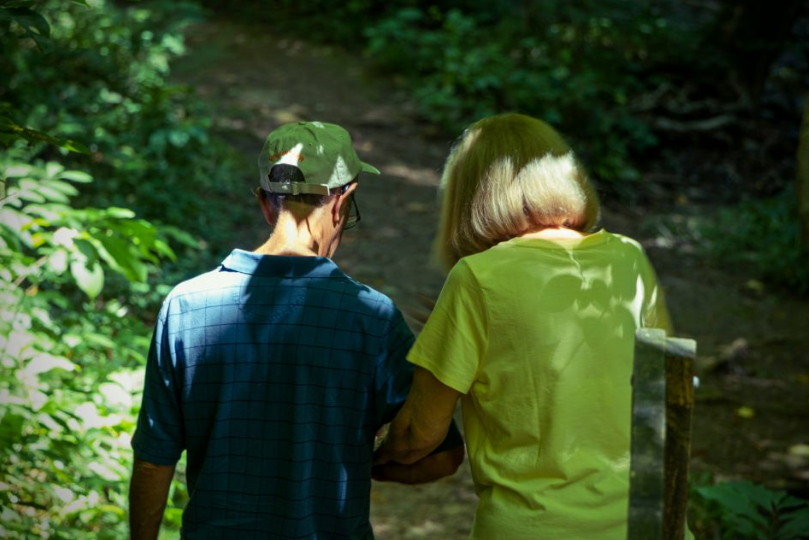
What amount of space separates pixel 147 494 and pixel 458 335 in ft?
2.97

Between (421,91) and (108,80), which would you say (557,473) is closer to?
(108,80)

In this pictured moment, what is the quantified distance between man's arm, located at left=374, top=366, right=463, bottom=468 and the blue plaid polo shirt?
1.9 inches

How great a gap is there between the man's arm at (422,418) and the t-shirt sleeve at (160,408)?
1.77 ft

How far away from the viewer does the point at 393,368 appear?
223 cm

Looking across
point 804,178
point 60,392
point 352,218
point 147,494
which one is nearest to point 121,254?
point 60,392

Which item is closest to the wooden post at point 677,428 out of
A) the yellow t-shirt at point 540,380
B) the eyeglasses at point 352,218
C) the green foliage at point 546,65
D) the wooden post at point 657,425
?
→ the wooden post at point 657,425

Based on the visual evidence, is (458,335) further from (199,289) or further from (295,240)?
(199,289)

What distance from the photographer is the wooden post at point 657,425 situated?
163 cm

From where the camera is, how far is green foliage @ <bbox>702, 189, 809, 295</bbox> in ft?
28.5

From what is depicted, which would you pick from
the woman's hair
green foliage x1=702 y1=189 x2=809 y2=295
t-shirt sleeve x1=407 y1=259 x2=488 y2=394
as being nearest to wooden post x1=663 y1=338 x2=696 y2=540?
t-shirt sleeve x1=407 y1=259 x2=488 y2=394

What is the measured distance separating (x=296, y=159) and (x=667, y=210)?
347 inches

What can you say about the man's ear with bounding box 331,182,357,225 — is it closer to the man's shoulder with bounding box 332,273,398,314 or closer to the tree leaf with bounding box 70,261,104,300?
the man's shoulder with bounding box 332,273,398,314

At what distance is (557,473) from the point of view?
210cm

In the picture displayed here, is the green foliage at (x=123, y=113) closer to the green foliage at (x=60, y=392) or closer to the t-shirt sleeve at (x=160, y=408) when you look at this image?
the green foliage at (x=60, y=392)
